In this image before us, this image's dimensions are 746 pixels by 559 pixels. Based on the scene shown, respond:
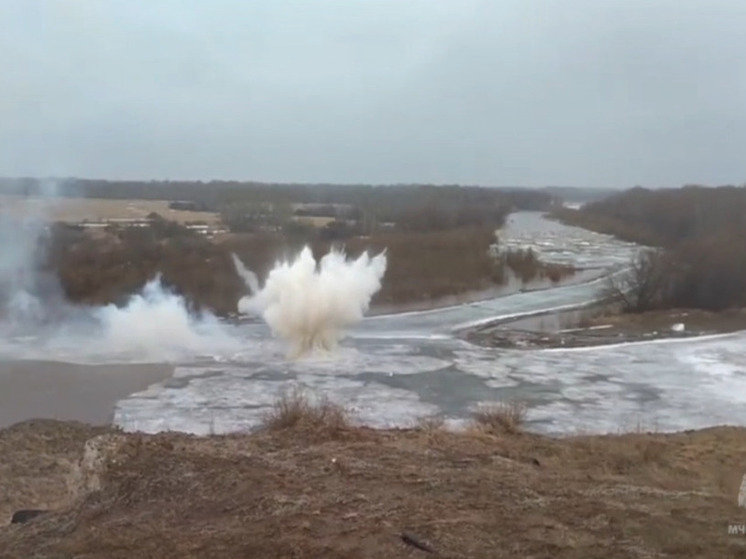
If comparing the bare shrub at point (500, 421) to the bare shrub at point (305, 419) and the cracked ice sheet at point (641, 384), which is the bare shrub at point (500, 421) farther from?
the cracked ice sheet at point (641, 384)

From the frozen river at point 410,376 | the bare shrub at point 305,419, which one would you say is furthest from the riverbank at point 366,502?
the frozen river at point 410,376

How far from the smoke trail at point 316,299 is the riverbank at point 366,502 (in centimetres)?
1320

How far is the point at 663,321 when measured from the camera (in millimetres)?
34281

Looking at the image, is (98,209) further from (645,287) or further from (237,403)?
(237,403)

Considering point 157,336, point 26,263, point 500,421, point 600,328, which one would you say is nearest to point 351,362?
point 157,336

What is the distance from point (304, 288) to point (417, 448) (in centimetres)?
1481

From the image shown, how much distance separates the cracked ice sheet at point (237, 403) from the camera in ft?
52.6

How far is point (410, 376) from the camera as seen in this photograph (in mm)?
20781

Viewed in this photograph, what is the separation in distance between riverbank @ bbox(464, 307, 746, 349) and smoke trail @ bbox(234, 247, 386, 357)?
4395mm

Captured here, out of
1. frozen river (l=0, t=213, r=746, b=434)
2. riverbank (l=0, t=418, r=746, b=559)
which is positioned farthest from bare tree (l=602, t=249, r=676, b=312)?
riverbank (l=0, t=418, r=746, b=559)

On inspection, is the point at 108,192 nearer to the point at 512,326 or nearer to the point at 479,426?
the point at 512,326

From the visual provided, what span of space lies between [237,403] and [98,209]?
36.9 meters

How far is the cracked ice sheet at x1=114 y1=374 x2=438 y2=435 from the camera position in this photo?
16047mm

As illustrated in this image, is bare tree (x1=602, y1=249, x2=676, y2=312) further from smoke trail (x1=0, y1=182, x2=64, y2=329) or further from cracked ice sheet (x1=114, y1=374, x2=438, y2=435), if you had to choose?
smoke trail (x1=0, y1=182, x2=64, y2=329)
